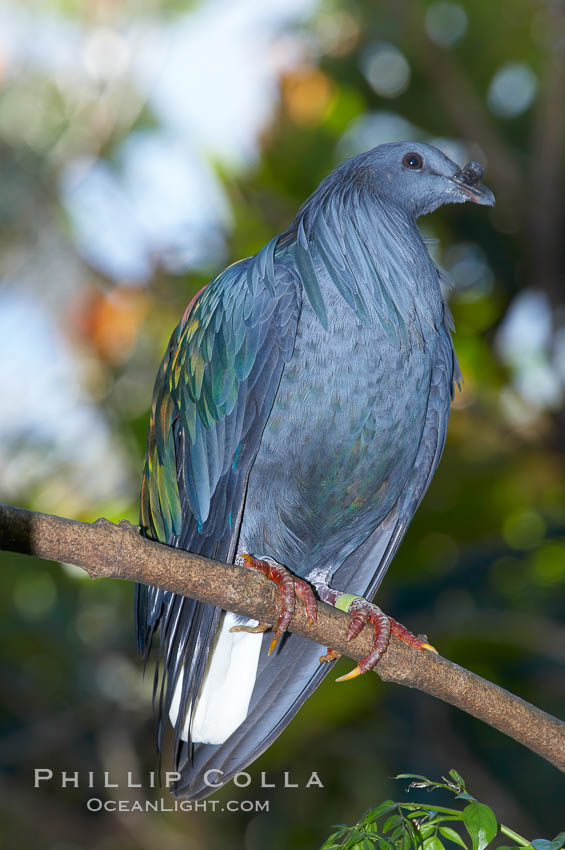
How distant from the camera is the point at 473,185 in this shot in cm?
279

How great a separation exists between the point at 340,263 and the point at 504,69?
417 cm

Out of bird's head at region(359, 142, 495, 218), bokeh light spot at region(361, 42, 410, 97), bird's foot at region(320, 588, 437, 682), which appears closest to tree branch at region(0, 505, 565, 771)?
bird's foot at region(320, 588, 437, 682)

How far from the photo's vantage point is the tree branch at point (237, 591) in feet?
6.13

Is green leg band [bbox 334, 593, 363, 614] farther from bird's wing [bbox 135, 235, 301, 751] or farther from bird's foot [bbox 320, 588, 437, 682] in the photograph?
bird's wing [bbox 135, 235, 301, 751]

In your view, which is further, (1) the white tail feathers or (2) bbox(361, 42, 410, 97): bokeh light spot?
(2) bbox(361, 42, 410, 97): bokeh light spot

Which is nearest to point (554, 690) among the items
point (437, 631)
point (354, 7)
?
point (437, 631)

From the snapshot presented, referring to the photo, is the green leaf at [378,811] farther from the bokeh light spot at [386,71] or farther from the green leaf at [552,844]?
the bokeh light spot at [386,71]

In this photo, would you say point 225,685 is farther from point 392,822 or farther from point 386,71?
point 386,71

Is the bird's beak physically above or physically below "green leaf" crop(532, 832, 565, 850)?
above

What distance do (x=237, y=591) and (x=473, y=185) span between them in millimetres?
1497

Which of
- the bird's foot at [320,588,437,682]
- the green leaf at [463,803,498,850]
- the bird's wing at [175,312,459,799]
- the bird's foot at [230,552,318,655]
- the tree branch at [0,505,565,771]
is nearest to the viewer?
the green leaf at [463,803,498,850]

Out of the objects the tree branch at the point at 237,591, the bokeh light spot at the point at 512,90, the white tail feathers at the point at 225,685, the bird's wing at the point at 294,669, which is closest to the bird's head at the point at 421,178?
the bird's wing at the point at 294,669

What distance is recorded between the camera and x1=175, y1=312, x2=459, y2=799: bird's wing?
8.96 ft

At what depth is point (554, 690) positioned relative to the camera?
5723 mm
